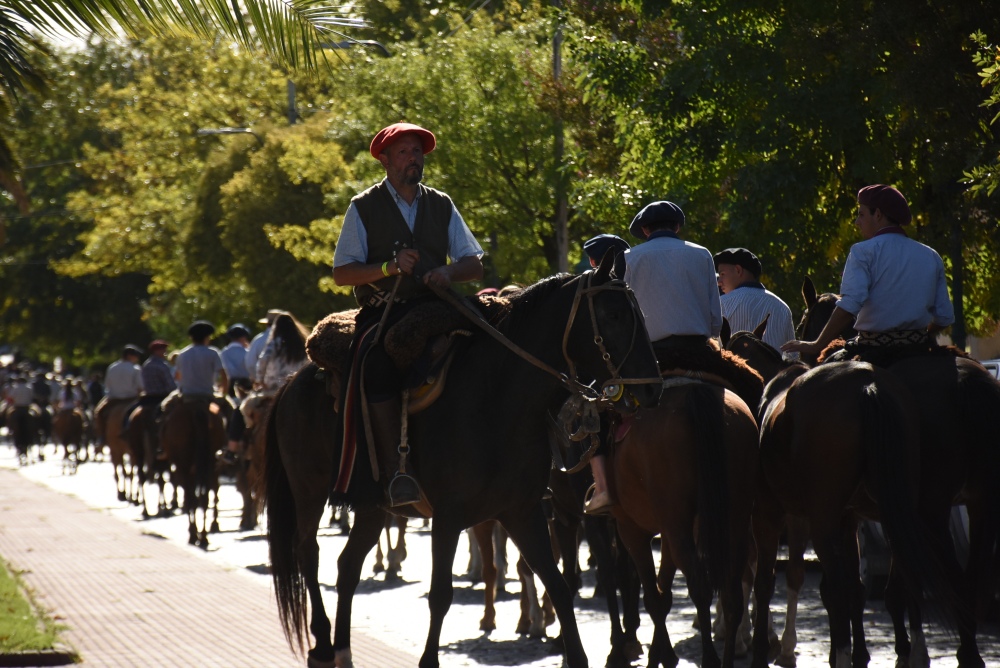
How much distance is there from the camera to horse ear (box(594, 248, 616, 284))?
690 cm

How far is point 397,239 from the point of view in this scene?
7.63 metres

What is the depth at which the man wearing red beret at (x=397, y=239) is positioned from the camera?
7.55 metres

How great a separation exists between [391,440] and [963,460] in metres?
3.03

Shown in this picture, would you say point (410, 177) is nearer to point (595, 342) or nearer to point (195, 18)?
point (595, 342)

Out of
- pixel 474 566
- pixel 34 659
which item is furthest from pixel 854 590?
pixel 474 566

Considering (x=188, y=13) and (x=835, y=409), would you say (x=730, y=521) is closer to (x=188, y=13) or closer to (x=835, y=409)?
(x=835, y=409)

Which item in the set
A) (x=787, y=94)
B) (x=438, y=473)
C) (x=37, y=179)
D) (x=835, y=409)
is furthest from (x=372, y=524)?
(x=37, y=179)

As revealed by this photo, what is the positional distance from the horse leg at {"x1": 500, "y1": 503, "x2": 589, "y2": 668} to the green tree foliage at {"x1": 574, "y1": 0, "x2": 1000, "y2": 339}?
7.16 metres

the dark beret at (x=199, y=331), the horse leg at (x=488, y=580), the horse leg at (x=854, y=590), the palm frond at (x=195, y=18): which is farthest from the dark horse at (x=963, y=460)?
the dark beret at (x=199, y=331)

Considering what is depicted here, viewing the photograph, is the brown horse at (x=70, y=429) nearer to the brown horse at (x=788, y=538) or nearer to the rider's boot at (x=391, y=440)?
the brown horse at (x=788, y=538)

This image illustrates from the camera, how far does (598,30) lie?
1752cm

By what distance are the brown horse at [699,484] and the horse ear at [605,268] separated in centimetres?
101

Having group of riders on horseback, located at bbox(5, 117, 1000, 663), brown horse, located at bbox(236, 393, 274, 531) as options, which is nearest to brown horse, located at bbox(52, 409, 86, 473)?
brown horse, located at bbox(236, 393, 274, 531)

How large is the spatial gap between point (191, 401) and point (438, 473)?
12.2 metres
